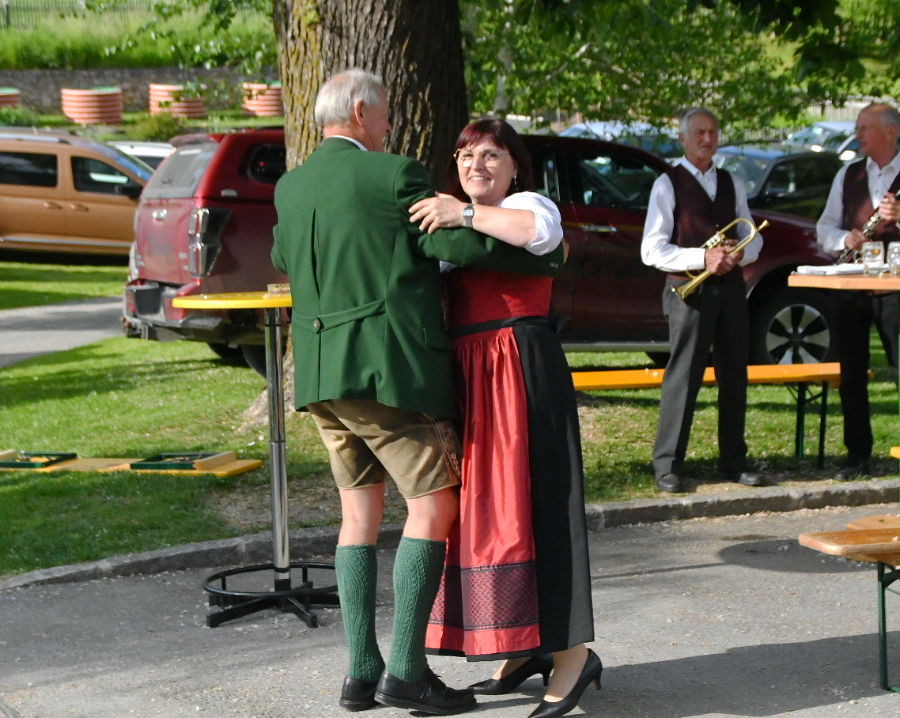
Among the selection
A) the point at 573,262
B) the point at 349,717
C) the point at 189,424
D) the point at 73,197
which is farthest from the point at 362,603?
the point at 73,197

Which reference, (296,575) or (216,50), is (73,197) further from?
(296,575)

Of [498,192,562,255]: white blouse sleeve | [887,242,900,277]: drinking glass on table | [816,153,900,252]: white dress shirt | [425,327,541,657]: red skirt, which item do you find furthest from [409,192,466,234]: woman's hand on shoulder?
[816,153,900,252]: white dress shirt

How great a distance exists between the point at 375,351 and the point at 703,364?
3.67 metres

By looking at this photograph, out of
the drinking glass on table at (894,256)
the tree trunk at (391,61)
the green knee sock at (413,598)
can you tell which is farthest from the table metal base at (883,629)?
the tree trunk at (391,61)

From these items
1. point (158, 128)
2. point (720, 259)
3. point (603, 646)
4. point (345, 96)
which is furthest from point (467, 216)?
point (158, 128)

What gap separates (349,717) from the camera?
15.3ft

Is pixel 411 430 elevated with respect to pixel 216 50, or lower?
lower

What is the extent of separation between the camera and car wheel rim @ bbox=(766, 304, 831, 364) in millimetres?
11516

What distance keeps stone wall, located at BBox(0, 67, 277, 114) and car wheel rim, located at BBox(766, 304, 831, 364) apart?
32.7 meters

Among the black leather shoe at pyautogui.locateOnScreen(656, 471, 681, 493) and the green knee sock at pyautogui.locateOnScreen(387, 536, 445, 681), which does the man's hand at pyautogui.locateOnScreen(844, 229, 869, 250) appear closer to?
the black leather shoe at pyautogui.locateOnScreen(656, 471, 681, 493)

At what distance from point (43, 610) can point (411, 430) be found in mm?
2264

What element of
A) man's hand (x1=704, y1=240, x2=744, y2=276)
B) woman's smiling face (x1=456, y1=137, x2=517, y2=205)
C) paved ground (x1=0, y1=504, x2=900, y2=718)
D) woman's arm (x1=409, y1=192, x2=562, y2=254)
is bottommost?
paved ground (x1=0, y1=504, x2=900, y2=718)

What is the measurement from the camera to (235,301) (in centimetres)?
532

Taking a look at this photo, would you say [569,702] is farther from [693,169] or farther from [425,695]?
[693,169]
